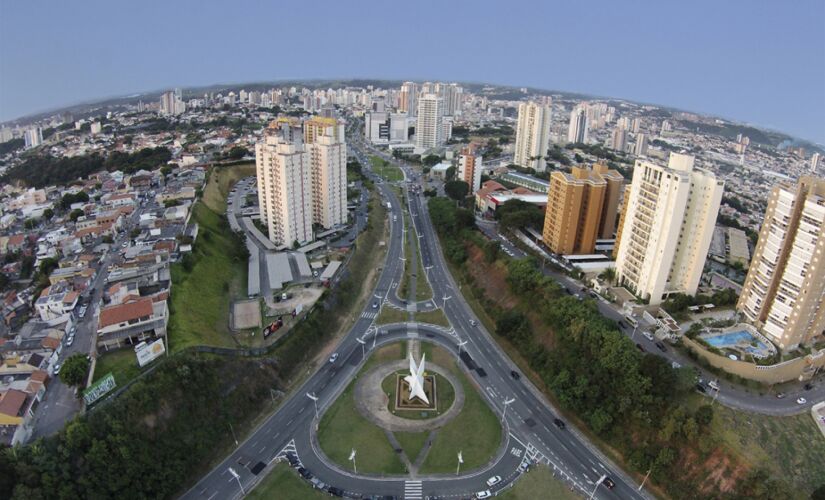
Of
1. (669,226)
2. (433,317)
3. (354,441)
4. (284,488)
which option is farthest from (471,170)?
(284,488)

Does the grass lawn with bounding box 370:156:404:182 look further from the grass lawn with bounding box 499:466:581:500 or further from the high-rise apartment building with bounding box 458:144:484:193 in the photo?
the grass lawn with bounding box 499:466:581:500

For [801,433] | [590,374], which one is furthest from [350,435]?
[801,433]

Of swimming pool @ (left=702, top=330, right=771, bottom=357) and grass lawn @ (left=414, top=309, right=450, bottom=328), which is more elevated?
swimming pool @ (left=702, top=330, right=771, bottom=357)

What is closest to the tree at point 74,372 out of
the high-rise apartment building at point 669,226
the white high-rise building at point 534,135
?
the high-rise apartment building at point 669,226

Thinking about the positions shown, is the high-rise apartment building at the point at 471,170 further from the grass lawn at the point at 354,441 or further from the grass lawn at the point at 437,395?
the grass lawn at the point at 354,441

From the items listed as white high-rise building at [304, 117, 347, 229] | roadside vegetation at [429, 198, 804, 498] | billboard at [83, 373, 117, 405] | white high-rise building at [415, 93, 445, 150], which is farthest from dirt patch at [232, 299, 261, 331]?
white high-rise building at [415, 93, 445, 150]

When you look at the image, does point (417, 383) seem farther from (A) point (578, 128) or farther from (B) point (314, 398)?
(A) point (578, 128)
